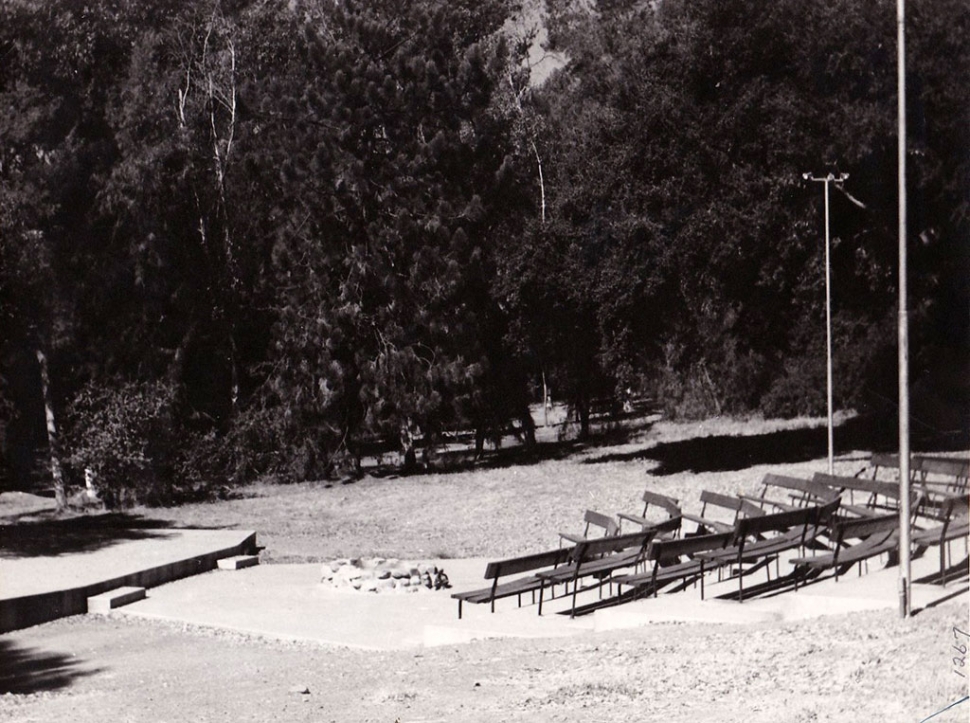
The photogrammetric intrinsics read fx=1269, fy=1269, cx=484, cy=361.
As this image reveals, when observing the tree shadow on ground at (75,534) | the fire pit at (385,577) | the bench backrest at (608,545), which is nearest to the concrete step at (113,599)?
the fire pit at (385,577)

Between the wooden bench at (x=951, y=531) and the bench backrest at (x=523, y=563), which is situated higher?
the wooden bench at (x=951, y=531)

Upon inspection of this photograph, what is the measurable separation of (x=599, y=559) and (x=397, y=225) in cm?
2211

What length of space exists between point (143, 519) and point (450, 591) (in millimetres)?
12274

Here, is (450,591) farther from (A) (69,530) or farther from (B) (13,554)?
(A) (69,530)

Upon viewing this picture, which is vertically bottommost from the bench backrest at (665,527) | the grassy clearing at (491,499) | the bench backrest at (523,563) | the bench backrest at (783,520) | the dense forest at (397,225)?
the grassy clearing at (491,499)

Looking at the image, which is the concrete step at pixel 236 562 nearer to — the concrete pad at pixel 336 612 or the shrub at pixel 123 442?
the concrete pad at pixel 336 612

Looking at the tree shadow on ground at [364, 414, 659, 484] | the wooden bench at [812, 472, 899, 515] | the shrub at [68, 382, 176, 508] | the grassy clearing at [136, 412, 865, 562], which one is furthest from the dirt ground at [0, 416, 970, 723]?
the tree shadow on ground at [364, 414, 659, 484]

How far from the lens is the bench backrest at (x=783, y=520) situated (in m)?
12.6

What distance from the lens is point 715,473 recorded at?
91.8ft

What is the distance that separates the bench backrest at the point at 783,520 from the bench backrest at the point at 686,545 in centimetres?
25

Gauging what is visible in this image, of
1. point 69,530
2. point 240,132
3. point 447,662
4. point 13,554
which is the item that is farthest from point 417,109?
point 447,662

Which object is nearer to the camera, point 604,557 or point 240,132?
point 604,557

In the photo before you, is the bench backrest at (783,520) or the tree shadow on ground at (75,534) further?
the tree shadow on ground at (75,534)

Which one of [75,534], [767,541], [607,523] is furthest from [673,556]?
[75,534]
